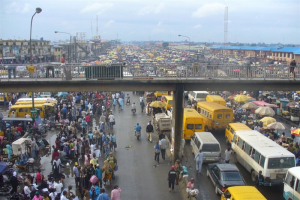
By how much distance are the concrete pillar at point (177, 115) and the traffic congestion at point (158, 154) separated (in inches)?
23.6

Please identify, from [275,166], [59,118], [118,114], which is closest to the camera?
[275,166]

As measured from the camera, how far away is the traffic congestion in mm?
12820

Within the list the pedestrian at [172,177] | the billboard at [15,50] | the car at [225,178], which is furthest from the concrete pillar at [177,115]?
the billboard at [15,50]

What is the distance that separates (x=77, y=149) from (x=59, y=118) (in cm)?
935

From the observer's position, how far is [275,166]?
13508 mm

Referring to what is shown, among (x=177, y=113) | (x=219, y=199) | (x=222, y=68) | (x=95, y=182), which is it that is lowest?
(x=219, y=199)

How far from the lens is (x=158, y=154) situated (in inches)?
678

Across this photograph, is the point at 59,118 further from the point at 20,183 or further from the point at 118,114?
the point at 20,183

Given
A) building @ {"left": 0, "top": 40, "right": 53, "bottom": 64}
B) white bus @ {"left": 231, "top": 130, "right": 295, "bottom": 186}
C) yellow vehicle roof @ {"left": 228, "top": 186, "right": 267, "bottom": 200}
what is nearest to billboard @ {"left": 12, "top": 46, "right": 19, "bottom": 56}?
building @ {"left": 0, "top": 40, "right": 53, "bottom": 64}

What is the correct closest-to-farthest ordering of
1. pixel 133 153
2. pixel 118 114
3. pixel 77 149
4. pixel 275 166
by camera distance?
pixel 275 166
pixel 77 149
pixel 133 153
pixel 118 114

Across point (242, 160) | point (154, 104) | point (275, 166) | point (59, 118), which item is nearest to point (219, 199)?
point (275, 166)

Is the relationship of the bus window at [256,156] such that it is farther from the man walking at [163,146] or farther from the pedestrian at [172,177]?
the man walking at [163,146]

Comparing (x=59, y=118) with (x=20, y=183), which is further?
(x=59, y=118)

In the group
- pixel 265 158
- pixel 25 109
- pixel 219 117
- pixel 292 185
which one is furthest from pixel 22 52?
pixel 292 185
